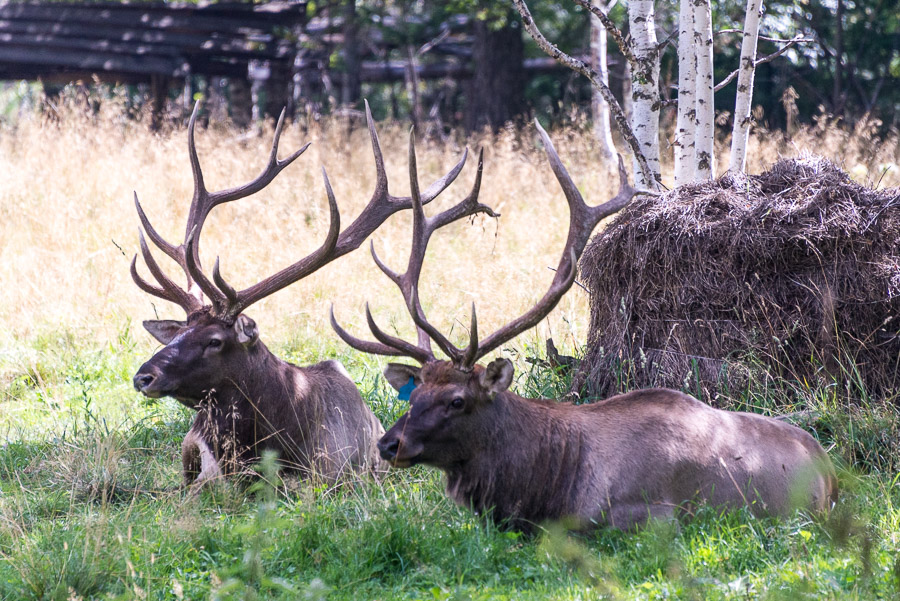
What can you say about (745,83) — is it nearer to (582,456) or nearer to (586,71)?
(586,71)

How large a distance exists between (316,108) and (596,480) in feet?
47.3

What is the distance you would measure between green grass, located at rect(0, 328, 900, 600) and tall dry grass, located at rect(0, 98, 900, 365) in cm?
227

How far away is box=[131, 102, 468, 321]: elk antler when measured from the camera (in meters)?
5.36

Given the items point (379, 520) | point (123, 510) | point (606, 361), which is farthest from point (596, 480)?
point (123, 510)

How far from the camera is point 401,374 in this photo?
186 inches

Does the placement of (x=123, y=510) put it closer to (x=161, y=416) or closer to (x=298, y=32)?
(x=161, y=416)

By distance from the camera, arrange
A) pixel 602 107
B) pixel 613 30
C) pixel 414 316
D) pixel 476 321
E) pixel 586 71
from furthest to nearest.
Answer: pixel 602 107 → pixel 586 71 → pixel 613 30 → pixel 414 316 → pixel 476 321

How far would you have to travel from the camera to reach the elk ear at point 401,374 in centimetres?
465

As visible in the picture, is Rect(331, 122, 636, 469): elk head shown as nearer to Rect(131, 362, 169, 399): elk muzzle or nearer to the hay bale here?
Rect(131, 362, 169, 399): elk muzzle

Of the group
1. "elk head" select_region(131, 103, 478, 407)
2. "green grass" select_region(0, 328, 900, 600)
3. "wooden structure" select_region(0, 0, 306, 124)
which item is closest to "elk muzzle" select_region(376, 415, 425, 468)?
"green grass" select_region(0, 328, 900, 600)

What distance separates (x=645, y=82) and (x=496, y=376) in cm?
316

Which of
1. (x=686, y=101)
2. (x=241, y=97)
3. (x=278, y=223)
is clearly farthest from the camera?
(x=241, y=97)

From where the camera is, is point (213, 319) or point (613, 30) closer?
point (213, 319)

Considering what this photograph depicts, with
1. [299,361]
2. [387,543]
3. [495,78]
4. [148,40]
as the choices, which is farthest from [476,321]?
[148,40]
